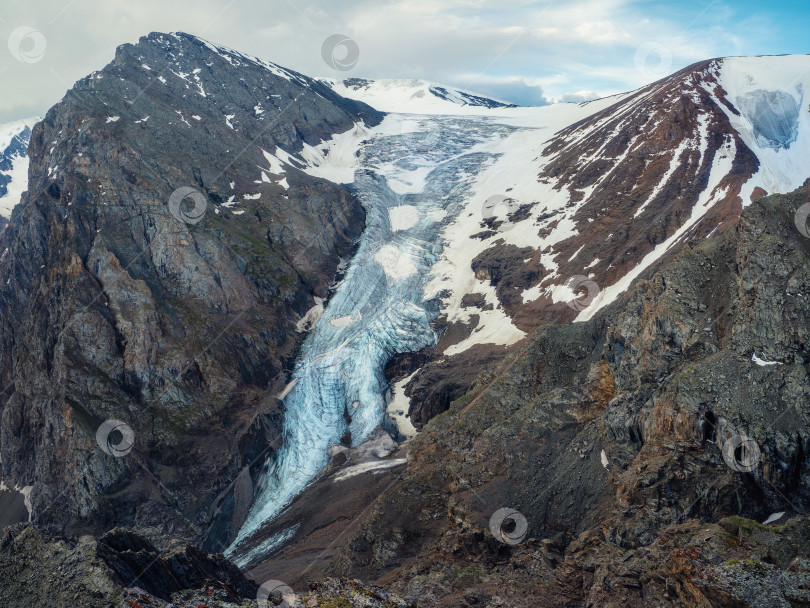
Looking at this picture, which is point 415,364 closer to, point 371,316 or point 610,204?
point 371,316

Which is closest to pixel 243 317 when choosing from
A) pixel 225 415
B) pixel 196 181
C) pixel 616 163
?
pixel 225 415

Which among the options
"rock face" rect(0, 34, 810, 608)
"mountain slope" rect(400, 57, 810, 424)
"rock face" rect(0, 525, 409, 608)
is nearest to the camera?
"rock face" rect(0, 525, 409, 608)

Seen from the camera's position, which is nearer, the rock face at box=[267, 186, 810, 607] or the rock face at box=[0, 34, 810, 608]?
the rock face at box=[267, 186, 810, 607]

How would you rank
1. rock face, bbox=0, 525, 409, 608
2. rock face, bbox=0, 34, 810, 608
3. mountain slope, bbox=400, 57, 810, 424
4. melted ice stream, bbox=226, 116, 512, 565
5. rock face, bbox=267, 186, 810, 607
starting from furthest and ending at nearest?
mountain slope, bbox=400, 57, 810, 424
melted ice stream, bbox=226, 116, 512, 565
rock face, bbox=0, 34, 810, 608
rock face, bbox=267, 186, 810, 607
rock face, bbox=0, 525, 409, 608

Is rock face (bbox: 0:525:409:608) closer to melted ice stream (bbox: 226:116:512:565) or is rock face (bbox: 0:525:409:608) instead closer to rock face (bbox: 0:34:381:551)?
melted ice stream (bbox: 226:116:512:565)

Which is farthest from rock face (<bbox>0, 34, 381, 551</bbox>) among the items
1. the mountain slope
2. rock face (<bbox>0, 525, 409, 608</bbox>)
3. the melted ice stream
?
rock face (<bbox>0, 525, 409, 608</bbox>)

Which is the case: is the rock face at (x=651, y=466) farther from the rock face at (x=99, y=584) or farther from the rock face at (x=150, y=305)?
the rock face at (x=150, y=305)

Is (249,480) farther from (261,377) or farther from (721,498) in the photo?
(721,498)
